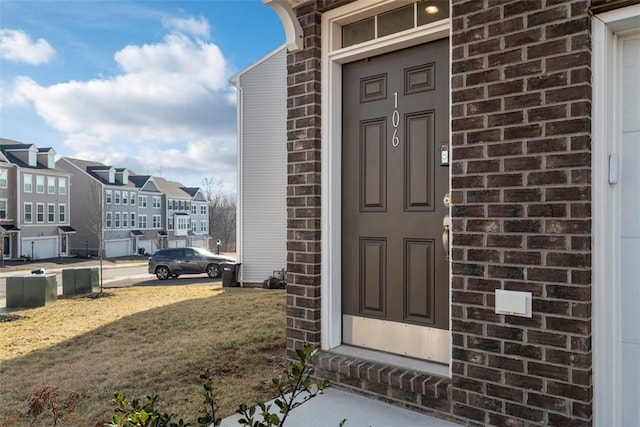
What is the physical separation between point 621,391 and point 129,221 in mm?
32409

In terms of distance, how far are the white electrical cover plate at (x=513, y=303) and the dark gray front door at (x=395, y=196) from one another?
410 mm

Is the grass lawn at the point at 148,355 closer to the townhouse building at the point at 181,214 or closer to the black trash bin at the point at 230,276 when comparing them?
the black trash bin at the point at 230,276

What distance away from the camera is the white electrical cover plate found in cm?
201

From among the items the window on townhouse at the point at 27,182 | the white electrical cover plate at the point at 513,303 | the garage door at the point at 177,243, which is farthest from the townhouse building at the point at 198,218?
the white electrical cover plate at the point at 513,303

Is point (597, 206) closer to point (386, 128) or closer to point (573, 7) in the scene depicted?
point (573, 7)

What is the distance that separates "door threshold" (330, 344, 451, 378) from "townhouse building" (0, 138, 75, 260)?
874 inches

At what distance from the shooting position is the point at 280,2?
109 inches

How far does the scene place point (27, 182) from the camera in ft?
74.5

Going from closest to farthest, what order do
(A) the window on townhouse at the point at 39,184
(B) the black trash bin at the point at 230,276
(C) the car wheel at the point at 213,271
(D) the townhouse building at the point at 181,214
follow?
1. (B) the black trash bin at the point at 230,276
2. (C) the car wheel at the point at 213,271
3. (A) the window on townhouse at the point at 39,184
4. (D) the townhouse building at the point at 181,214

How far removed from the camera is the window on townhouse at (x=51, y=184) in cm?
2434

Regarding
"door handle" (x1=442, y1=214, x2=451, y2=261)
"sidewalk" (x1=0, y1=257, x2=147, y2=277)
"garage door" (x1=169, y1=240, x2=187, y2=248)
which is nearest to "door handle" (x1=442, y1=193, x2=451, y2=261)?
"door handle" (x1=442, y1=214, x2=451, y2=261)

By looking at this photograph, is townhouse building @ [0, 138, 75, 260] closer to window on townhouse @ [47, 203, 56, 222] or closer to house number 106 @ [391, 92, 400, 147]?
window on townhouse @ [47, 203, 56, 222]

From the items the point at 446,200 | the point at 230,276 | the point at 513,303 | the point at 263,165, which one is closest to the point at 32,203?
the point at 230,276

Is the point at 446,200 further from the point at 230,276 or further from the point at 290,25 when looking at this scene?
the point at 230,276
